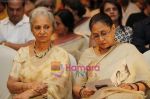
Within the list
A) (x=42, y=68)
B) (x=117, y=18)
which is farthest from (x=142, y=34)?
(x=42, y=68)

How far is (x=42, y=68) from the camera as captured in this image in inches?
168

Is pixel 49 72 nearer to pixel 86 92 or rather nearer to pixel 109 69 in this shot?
pixel 86 92

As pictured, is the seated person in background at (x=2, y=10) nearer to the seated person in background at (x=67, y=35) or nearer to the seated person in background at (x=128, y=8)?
the seated person in background at (x=67, y=35)

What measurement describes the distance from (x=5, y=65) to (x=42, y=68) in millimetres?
698

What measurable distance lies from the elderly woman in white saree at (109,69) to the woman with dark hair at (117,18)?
0.92 metres

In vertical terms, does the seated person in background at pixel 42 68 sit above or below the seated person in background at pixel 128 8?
below

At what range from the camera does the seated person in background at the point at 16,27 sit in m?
5.55

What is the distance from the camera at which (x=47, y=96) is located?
4203mm

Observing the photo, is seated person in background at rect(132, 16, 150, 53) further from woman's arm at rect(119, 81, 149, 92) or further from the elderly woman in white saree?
woman's arm at rect(119, 81, 149, 92)

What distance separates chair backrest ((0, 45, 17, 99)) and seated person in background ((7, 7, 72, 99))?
452 mm

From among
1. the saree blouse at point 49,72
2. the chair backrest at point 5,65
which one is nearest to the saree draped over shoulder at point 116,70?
the saree blouse at point 49,72

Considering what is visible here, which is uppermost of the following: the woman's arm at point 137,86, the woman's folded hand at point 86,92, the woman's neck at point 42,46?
the woman's neck at point 42,46

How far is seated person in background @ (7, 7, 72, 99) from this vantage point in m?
4.23

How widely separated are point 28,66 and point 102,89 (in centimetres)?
72
